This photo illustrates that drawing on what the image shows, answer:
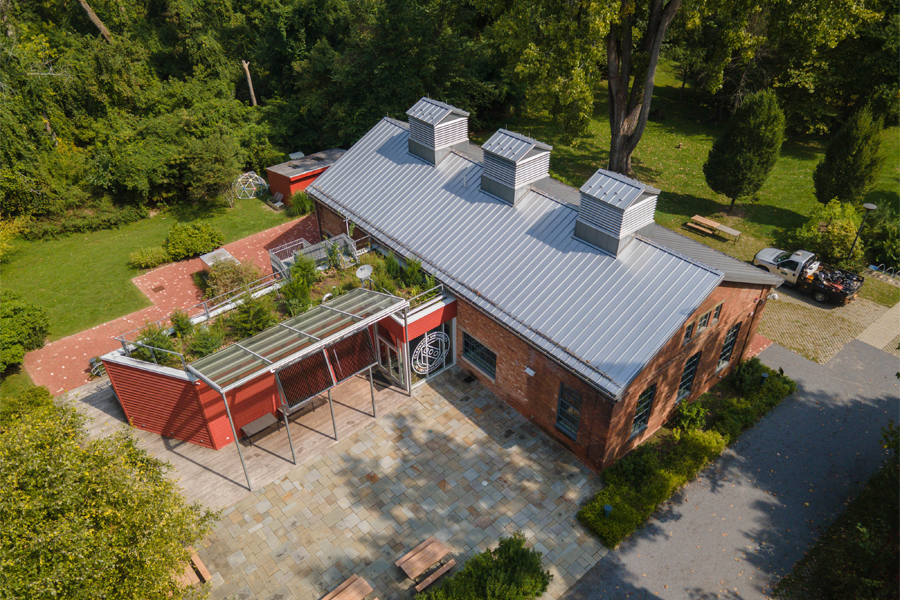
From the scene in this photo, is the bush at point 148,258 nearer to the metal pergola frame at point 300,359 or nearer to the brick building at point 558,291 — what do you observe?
the brick building at point 558,291

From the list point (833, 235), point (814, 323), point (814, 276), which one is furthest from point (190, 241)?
point (833, 235)

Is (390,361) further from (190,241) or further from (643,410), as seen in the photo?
(190,241)

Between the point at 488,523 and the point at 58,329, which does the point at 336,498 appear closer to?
the point at 488,523

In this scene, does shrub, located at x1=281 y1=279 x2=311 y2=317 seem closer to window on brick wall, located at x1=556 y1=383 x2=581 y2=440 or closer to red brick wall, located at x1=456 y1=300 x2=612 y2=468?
red brick wall, located at x1=456 y1=300 x2=612 y2=468

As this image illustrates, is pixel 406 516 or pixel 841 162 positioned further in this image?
pixel 841 162

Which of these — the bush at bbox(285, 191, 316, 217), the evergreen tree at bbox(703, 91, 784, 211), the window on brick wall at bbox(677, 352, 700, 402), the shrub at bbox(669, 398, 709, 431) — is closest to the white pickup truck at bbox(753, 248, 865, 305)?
the evergreen tree at bbox(703, 91, 784, 211)

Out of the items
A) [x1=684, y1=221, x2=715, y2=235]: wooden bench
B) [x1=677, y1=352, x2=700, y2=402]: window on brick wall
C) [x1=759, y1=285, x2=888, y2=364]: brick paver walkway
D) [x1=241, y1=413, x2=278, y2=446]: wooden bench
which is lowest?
[x1=759, y1=285, x2=888, y2=364]: brick paver walkway

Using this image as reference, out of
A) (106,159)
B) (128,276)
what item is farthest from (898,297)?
(106,159)
